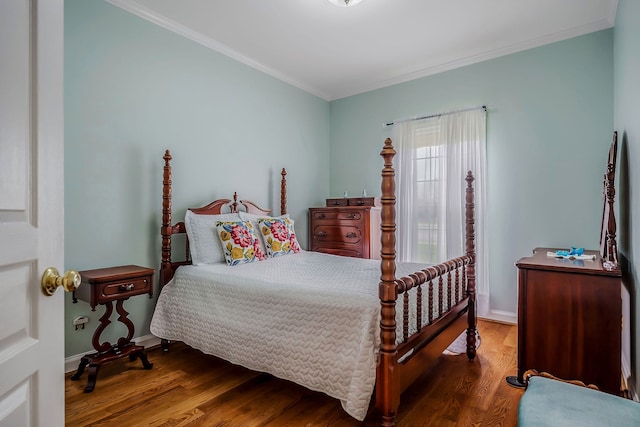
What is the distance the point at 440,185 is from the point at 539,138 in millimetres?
1030

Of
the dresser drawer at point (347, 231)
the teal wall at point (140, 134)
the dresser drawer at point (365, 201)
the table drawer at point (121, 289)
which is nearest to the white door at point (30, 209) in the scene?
the table drawer at point (121, 289)

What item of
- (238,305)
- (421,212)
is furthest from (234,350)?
(421,212)

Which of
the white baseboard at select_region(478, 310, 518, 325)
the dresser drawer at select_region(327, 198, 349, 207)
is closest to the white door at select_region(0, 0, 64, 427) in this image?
the dresser drawer at select_region(327, 198, 349, 207)

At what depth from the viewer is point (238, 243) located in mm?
2900

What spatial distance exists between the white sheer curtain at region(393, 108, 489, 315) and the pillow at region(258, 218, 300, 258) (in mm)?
1457

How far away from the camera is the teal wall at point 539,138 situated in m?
3.06

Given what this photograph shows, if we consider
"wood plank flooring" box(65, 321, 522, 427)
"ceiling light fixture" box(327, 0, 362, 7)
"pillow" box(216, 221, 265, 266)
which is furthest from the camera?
"pillow" box(216, 221, 265, 266)

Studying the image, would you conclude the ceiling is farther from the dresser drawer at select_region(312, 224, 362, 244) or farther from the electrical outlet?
the electrical outlet

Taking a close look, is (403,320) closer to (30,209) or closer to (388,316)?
(388,316)

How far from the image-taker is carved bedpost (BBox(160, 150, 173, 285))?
2830 mm

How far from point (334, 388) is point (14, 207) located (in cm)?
156

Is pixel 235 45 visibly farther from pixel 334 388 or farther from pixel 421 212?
pixel 334 388

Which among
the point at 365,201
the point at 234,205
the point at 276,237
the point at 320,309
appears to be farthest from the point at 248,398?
the point at 365,201

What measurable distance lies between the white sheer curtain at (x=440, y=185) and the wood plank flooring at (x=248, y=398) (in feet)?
4.64
